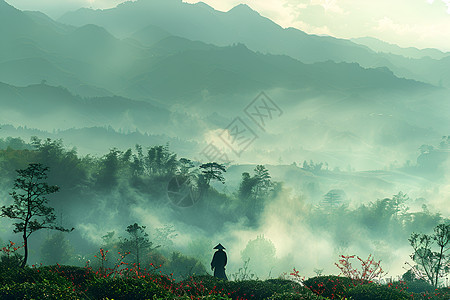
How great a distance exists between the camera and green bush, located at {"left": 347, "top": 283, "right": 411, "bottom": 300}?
13.6 meters

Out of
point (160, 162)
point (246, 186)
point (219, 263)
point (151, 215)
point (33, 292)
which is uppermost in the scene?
point (160, 162)

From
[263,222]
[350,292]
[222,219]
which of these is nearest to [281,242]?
[263,222]

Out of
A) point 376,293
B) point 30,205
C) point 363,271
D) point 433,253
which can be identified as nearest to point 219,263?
point 363,271

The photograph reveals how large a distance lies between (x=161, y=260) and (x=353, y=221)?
8579 centimetres

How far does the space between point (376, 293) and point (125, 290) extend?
9.73 meters

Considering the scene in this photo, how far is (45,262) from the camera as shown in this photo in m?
46.9

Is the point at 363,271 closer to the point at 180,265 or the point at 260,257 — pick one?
the point at 180,265

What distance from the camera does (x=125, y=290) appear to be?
12.0 m

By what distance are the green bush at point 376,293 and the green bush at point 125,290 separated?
768 cm

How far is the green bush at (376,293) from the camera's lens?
1359 cm

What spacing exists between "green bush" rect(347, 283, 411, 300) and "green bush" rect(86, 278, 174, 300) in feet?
25.2

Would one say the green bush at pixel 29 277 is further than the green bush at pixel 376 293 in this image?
No

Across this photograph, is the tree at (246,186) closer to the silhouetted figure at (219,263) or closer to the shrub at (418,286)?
the shrub at (418,286)

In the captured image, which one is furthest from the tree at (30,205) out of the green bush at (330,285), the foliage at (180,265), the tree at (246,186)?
the tree at (246,186)
